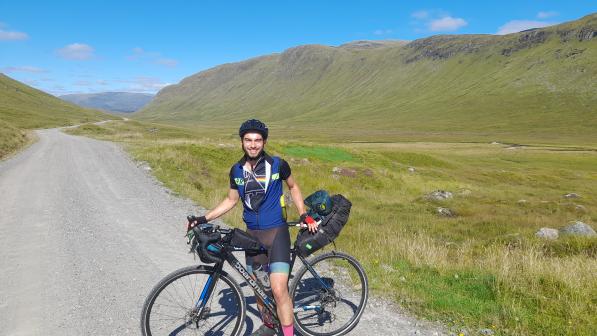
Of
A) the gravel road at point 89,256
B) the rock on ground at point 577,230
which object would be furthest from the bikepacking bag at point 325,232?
the rock on ground at point 577,230

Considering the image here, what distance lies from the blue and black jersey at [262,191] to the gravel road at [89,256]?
203 cm

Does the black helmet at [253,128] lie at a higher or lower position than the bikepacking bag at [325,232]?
higher

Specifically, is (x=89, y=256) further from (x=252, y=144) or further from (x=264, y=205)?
(x=252, y=144)

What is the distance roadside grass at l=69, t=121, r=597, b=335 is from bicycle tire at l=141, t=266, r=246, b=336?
10.3 feet

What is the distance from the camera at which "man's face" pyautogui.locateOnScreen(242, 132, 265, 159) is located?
5.46 m

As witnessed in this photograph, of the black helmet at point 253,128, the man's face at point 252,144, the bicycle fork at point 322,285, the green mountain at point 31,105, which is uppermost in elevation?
the green mountain at point 31,105

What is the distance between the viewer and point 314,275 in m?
6.08

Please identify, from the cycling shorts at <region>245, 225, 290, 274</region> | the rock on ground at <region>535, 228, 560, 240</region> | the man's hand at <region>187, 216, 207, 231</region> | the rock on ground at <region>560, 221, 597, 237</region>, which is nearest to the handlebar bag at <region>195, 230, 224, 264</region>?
the man's hand at <region>187, 216, 207, 231</region>

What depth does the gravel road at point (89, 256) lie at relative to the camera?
6.41m

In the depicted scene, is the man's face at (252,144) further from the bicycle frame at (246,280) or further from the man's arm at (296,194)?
the bicycle frame at (246,280)

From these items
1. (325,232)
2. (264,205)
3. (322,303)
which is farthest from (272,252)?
(322,303)

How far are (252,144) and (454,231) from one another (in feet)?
58.5

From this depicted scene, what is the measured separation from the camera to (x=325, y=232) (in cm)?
564

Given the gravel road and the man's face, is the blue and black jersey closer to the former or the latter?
the man's face
